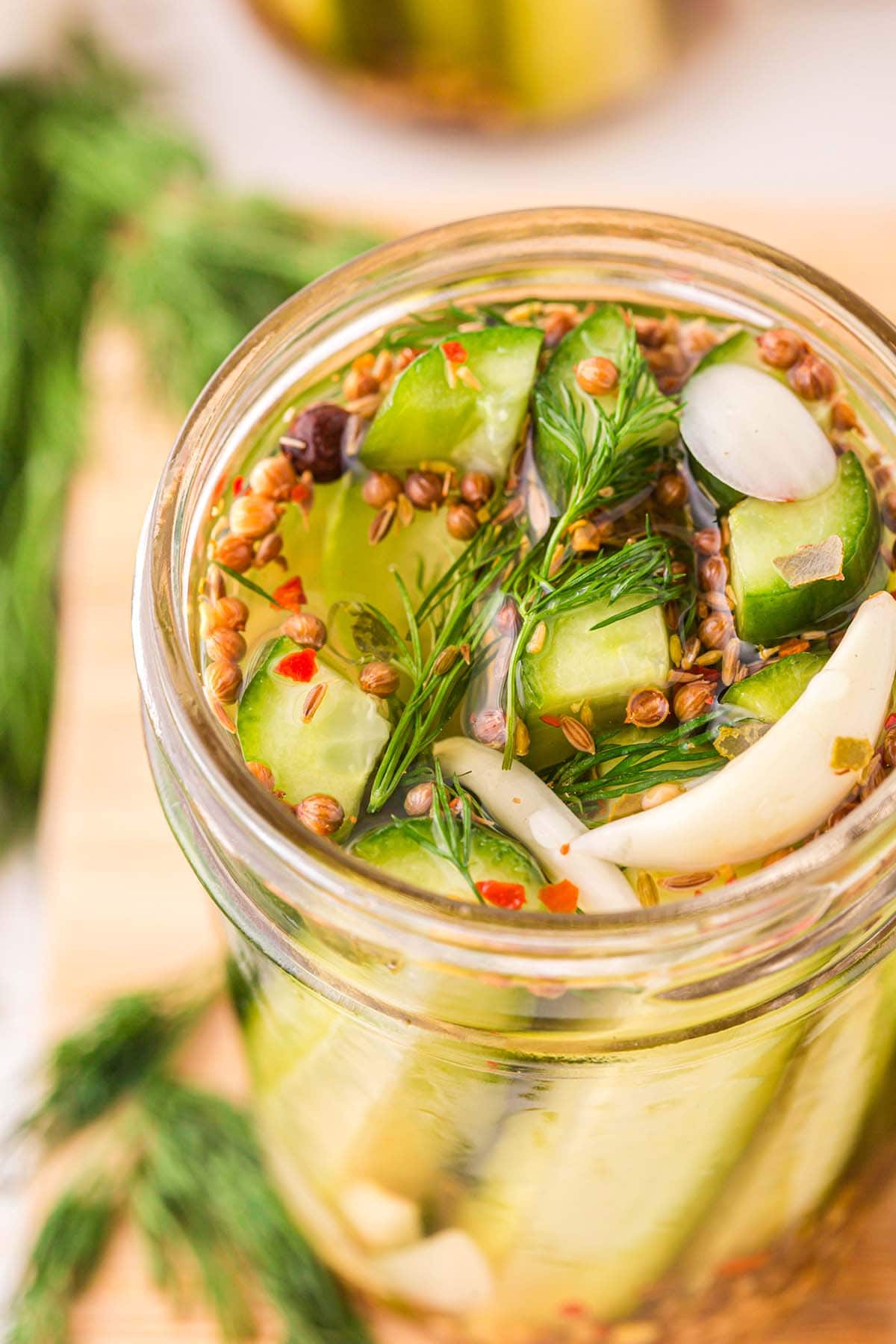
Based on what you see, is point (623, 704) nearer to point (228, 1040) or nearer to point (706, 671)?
point (706, 671)

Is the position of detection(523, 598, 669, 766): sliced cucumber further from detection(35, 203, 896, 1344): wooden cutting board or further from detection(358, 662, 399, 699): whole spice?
detection(35, 203, 896, 1344): wooden cutting board

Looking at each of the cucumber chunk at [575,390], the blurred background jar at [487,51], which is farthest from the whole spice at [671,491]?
the blurred background jar at [487,51]

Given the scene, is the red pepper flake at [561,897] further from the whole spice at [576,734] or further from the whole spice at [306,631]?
the whole spice at [306,631]

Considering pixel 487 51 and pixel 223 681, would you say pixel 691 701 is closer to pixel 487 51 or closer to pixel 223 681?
pixel 223 681

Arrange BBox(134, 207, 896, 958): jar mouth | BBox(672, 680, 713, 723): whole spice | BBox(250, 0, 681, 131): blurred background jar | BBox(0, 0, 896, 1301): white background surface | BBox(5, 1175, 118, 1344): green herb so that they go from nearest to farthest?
BBox(134, 207, 896, 958): jar mouth, BBox(672, 680, 713, 723): whole spice, BBox(5, 1175, 118, 1344): green herb, BBox(250, 0, 681, 131): blurred background jar, BBox(0, 0, 896, 1301): white background surface

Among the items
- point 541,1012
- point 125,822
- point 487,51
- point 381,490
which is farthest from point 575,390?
point 487,51

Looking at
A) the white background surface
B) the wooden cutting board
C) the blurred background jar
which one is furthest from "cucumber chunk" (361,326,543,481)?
the white background surface
